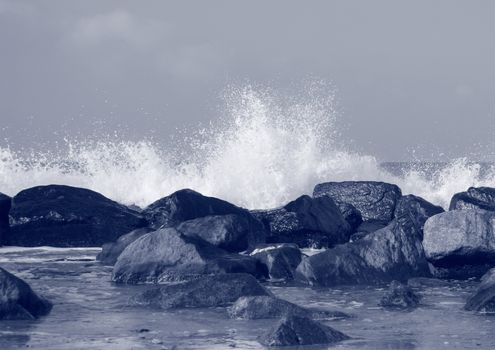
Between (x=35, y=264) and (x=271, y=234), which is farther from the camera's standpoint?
(x=271, y=234)

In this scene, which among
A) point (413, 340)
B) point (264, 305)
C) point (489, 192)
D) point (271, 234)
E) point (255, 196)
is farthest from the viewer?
point (255, 196)

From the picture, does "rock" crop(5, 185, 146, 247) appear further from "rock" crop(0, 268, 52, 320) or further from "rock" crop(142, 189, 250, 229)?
"rock" crop(0, 268, 52, 320)

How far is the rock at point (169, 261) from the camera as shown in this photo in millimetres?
12031

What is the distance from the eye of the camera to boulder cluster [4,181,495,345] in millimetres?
9930

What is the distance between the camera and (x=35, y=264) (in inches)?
555

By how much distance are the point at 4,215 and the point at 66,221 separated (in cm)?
100

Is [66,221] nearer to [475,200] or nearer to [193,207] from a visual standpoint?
[193,207]

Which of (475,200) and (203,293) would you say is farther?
(475,200)

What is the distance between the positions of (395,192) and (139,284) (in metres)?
8.83

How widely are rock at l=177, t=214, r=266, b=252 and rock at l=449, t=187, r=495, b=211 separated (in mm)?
4106

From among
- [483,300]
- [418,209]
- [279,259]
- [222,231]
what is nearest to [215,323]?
[483,300]

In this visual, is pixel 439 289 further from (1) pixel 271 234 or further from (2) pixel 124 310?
(1) pixel 271 234

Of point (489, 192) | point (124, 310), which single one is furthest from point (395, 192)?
point (124, 310)

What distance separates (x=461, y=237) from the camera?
12.4 metres
